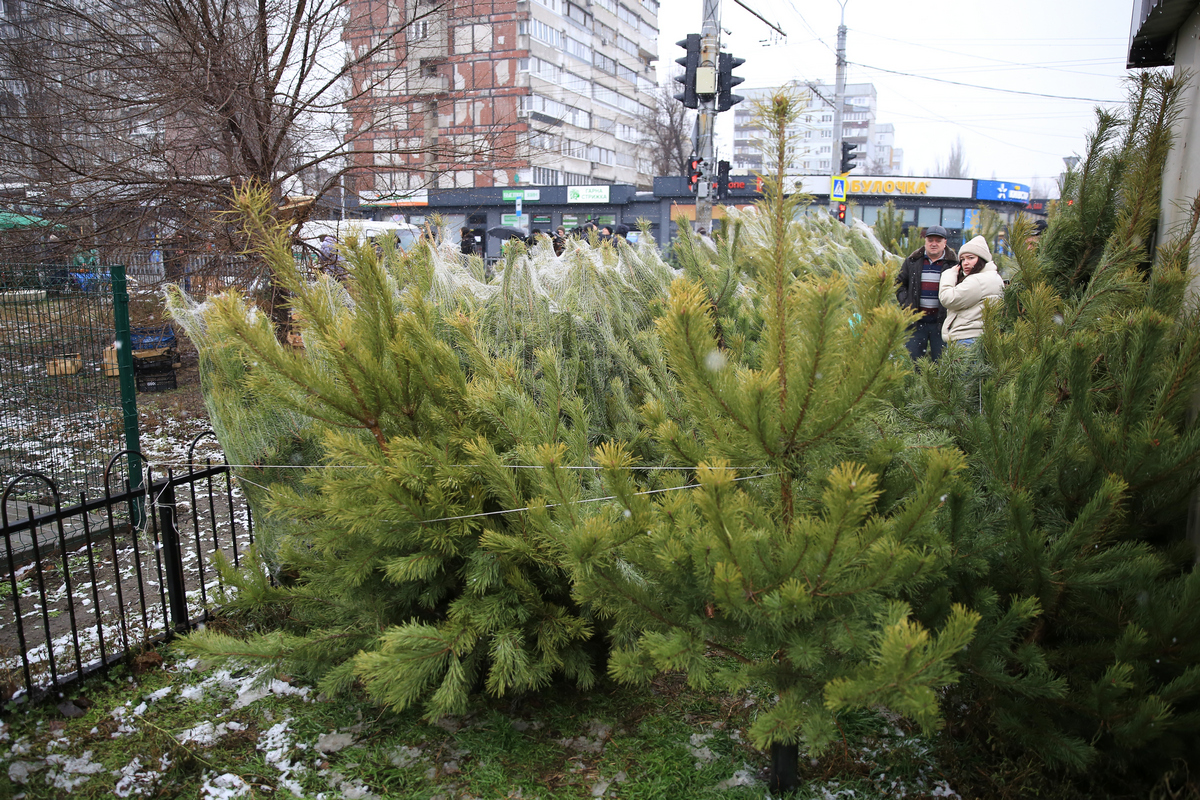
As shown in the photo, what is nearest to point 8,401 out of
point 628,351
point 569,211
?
point 628,351

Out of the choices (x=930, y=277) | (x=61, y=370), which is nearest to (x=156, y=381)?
(x=61, y=370)

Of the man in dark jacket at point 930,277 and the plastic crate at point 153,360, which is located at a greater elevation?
the man in dark jacket at point 930,277

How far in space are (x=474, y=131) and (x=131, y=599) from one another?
206 inches

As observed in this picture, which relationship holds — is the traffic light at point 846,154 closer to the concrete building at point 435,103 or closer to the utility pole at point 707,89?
the utility pole at point 707,89

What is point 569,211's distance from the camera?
3856 cm

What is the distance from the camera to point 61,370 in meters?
5.62

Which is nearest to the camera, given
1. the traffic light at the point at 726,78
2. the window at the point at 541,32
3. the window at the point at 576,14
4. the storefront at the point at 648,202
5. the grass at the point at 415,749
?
the grass at the point at 415,749

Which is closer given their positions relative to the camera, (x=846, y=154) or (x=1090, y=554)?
(x=1090, y=554)

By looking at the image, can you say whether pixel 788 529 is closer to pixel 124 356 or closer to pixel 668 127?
pixel 124 356

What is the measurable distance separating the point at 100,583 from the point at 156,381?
6.47 metres

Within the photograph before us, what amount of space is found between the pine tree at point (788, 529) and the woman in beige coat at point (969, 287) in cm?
384

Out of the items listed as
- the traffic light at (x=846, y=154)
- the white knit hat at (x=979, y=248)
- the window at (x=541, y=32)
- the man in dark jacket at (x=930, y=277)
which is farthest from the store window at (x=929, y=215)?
the white knit hat at (x=979, y=248)

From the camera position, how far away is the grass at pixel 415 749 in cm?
240

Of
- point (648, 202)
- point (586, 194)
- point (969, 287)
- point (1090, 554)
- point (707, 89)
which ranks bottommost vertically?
point (1090, 554)
